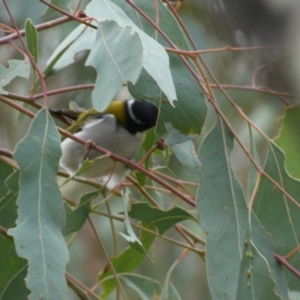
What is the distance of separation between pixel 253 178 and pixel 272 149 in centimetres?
9

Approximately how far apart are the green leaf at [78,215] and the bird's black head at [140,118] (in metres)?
0.68

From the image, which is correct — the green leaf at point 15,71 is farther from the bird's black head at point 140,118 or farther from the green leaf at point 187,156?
the bird's black head at point 140,118

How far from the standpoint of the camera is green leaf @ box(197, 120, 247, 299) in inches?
66.3

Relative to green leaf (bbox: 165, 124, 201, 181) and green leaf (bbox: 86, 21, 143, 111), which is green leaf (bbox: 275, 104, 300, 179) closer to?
green leaf (bbox: 165, 124, 201, 181)

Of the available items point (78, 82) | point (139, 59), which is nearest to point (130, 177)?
point (139, 59)

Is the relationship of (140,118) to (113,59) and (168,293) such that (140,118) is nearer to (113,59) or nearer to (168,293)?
(168,293)

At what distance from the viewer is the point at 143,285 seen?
2.13 m

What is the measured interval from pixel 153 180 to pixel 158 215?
0.12m

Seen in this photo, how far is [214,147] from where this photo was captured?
5.92 ft

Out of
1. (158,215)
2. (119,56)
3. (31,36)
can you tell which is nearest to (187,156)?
(158,215)

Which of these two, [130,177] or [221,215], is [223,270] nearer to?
[221,215]

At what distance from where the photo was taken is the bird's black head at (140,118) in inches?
97.3

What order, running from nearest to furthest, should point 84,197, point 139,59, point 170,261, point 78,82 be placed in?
point 139,59
point 84,197
point 78,82
point 170,261

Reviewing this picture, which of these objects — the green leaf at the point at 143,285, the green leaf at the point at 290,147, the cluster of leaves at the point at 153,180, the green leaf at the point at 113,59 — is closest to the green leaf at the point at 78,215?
the cluster of leaves at the point at 153,180
